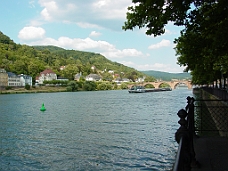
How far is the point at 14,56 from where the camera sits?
582 ft

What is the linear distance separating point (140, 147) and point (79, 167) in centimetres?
405

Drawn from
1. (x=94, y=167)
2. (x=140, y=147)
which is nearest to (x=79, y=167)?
(x=94, y=167)

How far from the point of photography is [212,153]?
7316 millimetres

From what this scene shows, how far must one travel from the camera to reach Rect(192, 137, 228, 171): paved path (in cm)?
→ 625

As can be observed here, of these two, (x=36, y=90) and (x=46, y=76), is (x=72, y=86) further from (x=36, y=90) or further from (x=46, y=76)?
(x=46, y=76)

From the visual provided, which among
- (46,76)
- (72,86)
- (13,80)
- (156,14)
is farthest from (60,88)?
(156,14)

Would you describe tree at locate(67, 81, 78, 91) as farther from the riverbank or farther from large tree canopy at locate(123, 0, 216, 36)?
large tree canopy at locate(123, 0, 216, 36)

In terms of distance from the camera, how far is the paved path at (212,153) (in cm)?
625

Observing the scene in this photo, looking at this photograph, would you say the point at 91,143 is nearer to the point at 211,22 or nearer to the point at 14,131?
the point at 14,131

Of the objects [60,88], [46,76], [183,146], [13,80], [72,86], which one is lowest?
[60,88]

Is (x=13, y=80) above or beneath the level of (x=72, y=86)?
above

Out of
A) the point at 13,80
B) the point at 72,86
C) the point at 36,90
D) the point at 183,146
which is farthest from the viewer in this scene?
the point at 13,80

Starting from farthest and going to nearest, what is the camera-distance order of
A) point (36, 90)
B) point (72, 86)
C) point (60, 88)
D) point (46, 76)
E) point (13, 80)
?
point (46, 76) → point (13, 80) → point (60, 88) → point (72, 86) → point (36, 90)

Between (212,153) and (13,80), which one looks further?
(13,80)
